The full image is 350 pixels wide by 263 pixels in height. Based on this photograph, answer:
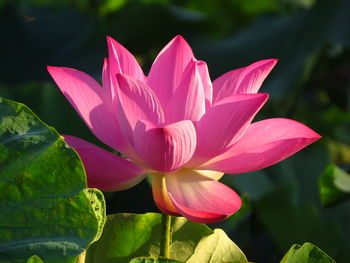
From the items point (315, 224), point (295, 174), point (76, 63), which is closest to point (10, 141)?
point (315, 224)

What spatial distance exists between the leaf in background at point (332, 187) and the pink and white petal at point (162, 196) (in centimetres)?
41

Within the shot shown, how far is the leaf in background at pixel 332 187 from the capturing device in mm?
939

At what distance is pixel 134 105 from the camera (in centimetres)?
57

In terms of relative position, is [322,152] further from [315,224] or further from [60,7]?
[60,7]

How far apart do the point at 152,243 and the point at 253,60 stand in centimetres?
126

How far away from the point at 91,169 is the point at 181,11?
1524 millimetres

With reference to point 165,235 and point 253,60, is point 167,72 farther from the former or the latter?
point 253,60

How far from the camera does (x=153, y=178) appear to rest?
0.60 meters

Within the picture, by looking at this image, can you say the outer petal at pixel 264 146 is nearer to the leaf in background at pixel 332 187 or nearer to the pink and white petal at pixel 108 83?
the pink and white petal at pixel 108 83

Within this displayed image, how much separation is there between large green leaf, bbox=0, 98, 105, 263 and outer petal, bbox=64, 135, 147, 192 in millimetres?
26

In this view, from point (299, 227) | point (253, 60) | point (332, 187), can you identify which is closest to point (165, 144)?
point (332, 187)

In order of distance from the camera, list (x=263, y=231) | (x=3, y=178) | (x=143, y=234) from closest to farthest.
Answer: (x=3, y=178) → (x=143, y=234) → (x=263, y=231)

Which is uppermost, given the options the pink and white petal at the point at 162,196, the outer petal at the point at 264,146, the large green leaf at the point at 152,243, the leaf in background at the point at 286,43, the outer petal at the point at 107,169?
the outer petal at the point at 264,146

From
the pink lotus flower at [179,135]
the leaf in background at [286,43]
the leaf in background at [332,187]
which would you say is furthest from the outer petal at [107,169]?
the leaf in background at [286,43]
